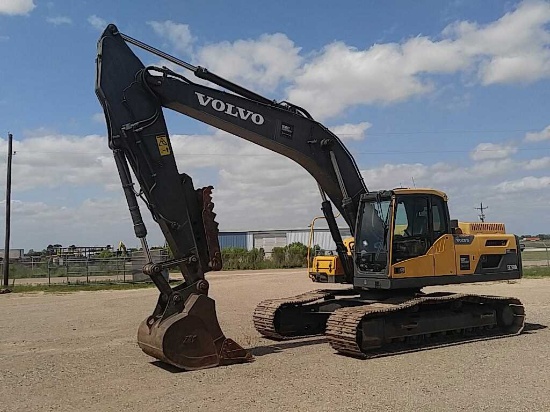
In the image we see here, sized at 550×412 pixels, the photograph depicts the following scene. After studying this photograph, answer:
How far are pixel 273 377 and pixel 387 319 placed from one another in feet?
10.1

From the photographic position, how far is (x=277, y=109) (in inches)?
466

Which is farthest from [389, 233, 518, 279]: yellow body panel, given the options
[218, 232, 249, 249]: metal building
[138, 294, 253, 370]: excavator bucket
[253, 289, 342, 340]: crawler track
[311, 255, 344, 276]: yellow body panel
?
[218, 232, 249, 249]: metal building

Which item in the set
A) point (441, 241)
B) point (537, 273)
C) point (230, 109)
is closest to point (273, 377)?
point (230, 109)

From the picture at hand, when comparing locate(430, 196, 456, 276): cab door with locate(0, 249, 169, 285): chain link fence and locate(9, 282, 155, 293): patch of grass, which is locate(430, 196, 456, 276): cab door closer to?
locate(9, 282, 155, 293): patch of grass

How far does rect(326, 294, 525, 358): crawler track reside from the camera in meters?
10.9

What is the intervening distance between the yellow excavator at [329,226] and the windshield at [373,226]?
0.8 inches

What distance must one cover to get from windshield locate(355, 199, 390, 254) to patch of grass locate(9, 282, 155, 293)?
1919 centimetres

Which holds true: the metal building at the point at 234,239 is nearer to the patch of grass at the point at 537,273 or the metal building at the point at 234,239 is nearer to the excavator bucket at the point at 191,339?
the patch of grass at the point at 537,273

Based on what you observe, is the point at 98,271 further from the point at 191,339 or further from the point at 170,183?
the point at 191,339

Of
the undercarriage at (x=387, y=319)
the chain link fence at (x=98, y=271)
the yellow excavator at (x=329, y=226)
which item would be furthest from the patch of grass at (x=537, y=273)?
the undercarriage at (x=387, y=319)

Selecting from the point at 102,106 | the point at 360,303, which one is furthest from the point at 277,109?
the point at 360,303

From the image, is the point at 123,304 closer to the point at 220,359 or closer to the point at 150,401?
the point at 220,359

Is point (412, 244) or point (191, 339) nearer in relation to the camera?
point (191, 339)

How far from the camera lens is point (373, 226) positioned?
12055 mm
